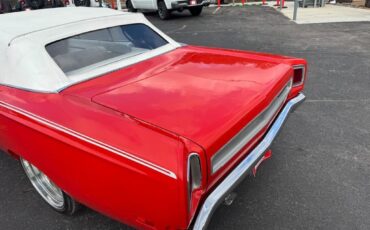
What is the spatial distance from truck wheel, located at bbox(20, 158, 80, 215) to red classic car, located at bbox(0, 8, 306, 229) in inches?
0.4

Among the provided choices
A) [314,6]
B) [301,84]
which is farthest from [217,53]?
[314,6]

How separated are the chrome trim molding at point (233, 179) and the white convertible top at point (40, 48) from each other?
127cm

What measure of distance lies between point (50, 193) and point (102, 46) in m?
1.30

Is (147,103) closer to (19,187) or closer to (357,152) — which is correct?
(19,187)

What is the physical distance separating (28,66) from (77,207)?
43.1 inches

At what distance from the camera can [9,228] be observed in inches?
96.3

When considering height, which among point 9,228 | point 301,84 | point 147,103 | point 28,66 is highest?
point 28,66

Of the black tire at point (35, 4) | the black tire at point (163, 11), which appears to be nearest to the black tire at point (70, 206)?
the black tire at point (35, 4)

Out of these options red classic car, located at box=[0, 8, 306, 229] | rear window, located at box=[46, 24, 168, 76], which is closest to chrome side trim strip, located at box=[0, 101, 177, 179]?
red classic car, located at box=[0, 8, 306, 229]

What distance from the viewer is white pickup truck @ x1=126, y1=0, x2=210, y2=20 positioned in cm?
1220

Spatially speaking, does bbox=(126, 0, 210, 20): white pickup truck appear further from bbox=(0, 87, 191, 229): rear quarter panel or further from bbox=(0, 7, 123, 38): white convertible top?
bbox=(0, 87, 191, 229): rear quarter panel

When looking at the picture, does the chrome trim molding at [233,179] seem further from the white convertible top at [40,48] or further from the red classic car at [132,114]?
the white convertible top at [40,48]

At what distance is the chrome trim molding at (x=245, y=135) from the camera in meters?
1.73

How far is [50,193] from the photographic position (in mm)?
2617
